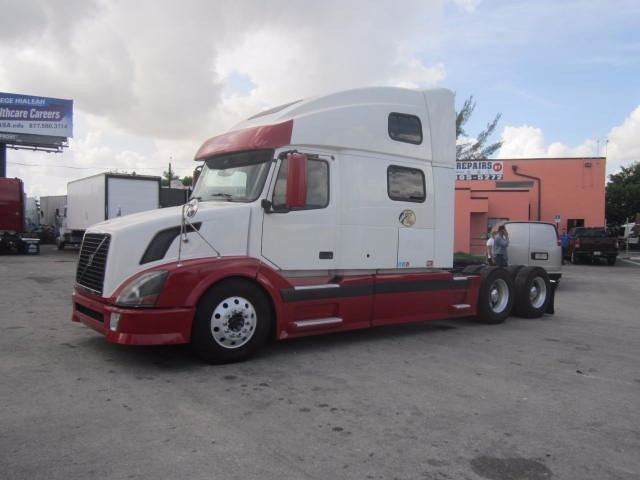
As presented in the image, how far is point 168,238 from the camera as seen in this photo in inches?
227

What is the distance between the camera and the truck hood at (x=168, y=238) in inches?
222

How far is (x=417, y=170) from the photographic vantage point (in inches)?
305

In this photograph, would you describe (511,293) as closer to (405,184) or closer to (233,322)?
(405,184)

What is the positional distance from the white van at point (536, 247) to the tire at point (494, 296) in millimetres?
5323

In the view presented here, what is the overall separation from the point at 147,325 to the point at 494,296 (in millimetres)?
5972

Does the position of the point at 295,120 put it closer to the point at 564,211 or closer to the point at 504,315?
the point at 504,315

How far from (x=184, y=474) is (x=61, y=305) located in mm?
7560

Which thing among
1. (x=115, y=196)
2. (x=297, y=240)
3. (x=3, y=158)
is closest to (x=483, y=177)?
(x=115, y=196)

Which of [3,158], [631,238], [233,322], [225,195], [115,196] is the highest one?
[3,158]

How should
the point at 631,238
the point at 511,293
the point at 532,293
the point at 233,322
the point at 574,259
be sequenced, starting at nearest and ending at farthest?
the point at 233,322
the point at 511,293
the point at 532,293
the point at 574,259
the point at 631,238

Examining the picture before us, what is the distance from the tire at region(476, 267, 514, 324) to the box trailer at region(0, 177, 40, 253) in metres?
21.3

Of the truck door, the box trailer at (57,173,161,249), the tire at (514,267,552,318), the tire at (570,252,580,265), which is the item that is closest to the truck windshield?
the truck door

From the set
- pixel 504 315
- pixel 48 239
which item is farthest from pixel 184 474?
pixel 48 239

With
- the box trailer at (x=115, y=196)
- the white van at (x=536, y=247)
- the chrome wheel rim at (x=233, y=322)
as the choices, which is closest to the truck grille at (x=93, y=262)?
the chrome wheel rim at (x=233, y=322)
